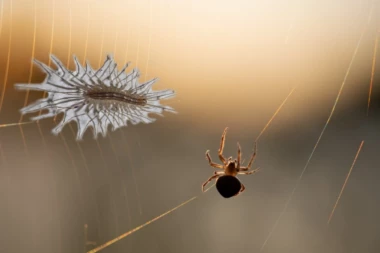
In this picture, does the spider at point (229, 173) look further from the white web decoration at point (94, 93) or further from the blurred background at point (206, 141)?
the white web decoration at point (94, 93)

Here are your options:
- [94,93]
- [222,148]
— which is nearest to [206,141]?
[222,148]

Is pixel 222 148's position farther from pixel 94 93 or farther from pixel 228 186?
pixel 94 93

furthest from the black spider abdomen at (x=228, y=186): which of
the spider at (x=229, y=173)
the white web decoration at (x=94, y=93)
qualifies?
the white web decoration at (x=94, y=93)

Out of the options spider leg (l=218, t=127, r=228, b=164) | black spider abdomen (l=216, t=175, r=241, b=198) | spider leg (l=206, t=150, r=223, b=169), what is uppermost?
spider leg (l=218, t=127, r=228, b=164)

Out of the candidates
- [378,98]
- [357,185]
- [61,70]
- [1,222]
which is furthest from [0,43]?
[357,185]

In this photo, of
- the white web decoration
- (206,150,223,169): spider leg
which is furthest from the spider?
the white web decoration

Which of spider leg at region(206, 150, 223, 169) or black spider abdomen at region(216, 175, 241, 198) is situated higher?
spider leg at region(206, 150, 223, 169)

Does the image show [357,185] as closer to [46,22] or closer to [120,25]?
[120,25]

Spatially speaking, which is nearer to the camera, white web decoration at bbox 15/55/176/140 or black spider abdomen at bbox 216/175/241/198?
white web decoration at bbox 15/55/176/140

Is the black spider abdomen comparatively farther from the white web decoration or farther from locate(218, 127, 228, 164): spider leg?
the white web decoration
